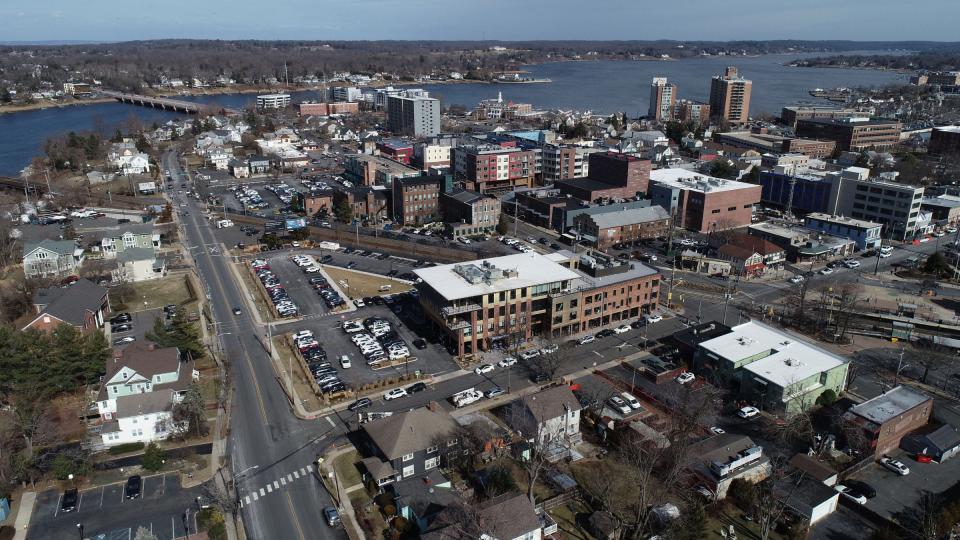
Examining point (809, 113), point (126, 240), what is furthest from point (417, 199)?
point (809, 113)

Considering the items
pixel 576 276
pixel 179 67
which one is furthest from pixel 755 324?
pixel 179 67

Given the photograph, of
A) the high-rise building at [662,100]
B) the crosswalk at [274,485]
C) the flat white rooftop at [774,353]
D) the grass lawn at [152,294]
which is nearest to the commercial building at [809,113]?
the high-rise building at [662,100]

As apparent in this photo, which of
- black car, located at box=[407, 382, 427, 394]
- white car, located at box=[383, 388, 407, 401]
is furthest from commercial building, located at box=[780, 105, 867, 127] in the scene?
white car, located at box=[383, 388, 407, 401]

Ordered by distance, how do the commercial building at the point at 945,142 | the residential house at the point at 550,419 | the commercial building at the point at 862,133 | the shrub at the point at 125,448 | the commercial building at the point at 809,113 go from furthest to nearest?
1. the commercial building at the point at 809,113
2. the commercial building at the point at 862,133
3. the commercial building at the point at 945,142
4. the shrub at the point at 125,448
5. the residential house at the point at 550,419

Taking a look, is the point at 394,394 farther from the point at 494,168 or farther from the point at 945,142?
the point at 945,142

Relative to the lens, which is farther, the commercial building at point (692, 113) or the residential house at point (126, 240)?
the commercial building at point (692, 113)

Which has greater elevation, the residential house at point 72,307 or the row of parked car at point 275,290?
the residential house at point 72,307

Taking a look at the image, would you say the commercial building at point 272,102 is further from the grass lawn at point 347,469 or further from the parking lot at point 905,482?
the parking lot at point 905,482

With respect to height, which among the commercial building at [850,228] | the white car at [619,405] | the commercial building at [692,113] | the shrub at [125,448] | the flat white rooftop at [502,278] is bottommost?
the shrub at [125,448]

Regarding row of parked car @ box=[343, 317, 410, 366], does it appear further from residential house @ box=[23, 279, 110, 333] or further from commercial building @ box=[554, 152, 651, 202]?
commercial building @ box=[554, 152, 651, 202]
